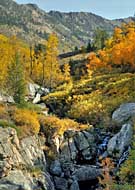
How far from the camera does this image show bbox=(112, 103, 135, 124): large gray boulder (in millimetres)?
45688

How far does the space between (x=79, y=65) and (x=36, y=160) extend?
8528cm

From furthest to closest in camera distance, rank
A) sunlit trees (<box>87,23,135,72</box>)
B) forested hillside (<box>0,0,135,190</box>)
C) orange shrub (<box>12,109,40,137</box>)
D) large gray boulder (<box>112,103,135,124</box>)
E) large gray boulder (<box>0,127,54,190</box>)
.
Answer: sunlit trees (<box>87,23,135,72</box>) → large gray boulder (<box>112,103,135,124</box>) → orange shrub (<box>12,109,40,137</box>) → forested hillside (<box>0,0,135,190</box>) → large gray boulder (<box>0,127,54,190</box>)

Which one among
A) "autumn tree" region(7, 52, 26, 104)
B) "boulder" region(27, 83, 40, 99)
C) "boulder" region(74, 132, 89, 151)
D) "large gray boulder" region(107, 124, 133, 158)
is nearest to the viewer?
"large gray boulder" region(107, 124, 133, 158)

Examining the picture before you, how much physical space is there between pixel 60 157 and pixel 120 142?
642 cm

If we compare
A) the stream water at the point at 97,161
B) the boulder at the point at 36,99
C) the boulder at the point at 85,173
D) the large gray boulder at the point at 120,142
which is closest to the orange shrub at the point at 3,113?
the boulder at the point at 85,173

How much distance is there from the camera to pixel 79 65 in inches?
4596

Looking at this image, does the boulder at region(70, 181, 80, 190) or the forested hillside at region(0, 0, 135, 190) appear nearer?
the forested hillside at region(0, 0, 135, 190)

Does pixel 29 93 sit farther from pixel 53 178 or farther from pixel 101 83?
pixel 53 178

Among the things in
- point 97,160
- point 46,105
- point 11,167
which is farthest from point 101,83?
point 11,167

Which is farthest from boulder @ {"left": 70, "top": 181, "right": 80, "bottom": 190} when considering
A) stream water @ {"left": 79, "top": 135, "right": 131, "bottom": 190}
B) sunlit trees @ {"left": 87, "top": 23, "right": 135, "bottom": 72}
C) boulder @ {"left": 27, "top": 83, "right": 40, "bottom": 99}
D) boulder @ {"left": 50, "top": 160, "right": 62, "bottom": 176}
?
sunlit trees @ {"left": 87, "top": 23, "right": 135, "bottom": 72}

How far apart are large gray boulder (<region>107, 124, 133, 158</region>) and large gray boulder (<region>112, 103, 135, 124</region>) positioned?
252 inches

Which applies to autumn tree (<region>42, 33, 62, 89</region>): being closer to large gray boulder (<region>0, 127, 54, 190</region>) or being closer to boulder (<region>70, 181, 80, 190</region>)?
large gray boulder (<region>0, 127, 54, 190</region>)

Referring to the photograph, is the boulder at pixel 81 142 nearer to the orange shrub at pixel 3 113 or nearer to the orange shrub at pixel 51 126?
the orange shrub at pixel 51 126

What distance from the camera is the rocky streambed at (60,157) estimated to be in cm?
2892
